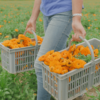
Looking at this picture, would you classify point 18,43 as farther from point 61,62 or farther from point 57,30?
point 61,62

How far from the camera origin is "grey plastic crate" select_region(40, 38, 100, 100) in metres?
1.52

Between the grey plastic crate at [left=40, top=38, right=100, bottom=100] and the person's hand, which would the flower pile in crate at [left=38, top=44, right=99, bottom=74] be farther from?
the person's hand

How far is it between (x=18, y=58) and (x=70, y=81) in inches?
32.9

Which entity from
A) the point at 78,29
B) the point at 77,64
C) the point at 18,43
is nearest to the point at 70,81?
the point at 77,64

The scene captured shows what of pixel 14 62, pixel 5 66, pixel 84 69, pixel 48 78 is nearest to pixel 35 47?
pixel 14 62

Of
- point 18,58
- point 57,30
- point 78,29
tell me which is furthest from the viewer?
point 18,58

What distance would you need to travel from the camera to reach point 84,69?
1635 millimetres

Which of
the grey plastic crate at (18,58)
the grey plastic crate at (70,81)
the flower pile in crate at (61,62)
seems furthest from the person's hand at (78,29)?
the grey plastic crate at (18,58)

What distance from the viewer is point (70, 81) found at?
158 centimetres

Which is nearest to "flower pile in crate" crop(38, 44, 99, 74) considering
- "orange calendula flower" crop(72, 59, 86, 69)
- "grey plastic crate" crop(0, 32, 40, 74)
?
"orange calendula flower" crop(72, 59, 86, 69)

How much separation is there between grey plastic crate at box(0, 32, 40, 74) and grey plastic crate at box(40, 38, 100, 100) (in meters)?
0.58

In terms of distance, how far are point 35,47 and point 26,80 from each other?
0.75m

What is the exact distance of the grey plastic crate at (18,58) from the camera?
84.0 inches

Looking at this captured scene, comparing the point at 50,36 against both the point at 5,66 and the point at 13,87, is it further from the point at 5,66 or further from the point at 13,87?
the point at 13,87
